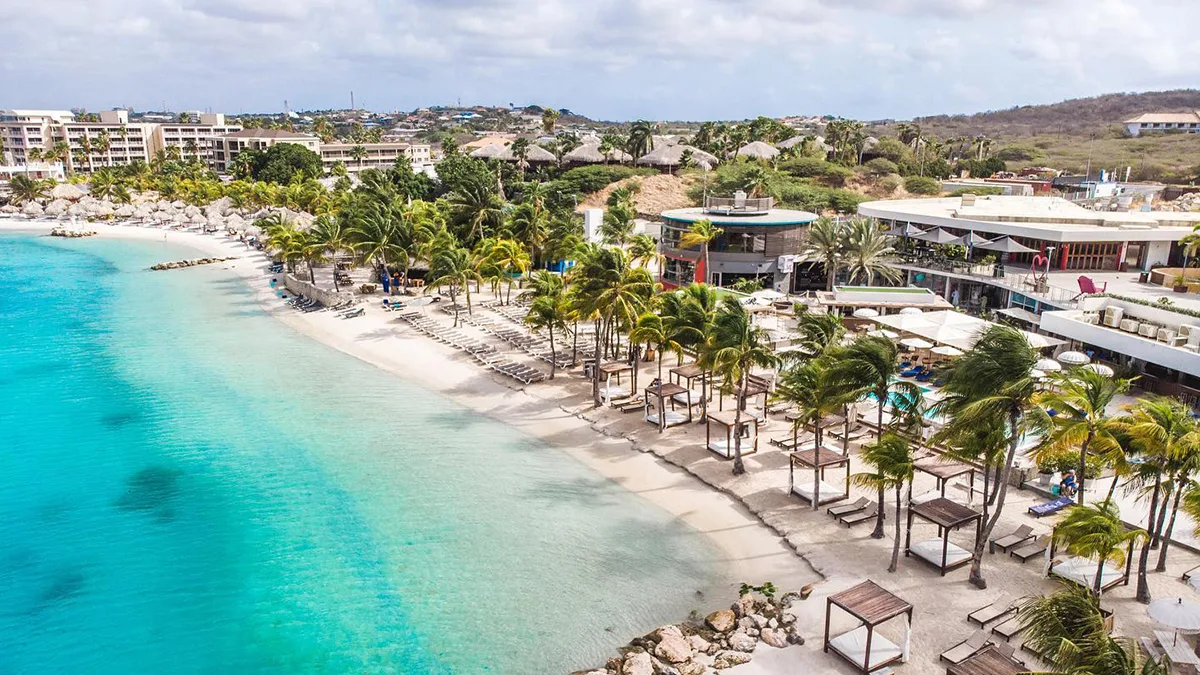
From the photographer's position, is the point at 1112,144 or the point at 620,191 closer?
the point at 620,191

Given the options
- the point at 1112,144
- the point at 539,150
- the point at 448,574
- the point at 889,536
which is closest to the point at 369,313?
the point at 448,574

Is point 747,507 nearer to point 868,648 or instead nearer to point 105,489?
point 868,648

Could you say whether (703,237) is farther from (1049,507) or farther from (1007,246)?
(1049,507)

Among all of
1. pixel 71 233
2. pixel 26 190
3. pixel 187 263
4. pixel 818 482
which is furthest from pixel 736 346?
pixel 26 190

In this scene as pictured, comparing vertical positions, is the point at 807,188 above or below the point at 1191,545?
above

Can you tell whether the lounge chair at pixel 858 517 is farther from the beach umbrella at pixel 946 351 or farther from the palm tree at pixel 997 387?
the beach umbrella at pixel 946 351

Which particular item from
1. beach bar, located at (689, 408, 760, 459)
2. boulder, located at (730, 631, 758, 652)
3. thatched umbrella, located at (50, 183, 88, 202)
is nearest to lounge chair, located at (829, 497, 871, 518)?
beach bar, located at (689, 408, 760, 459)

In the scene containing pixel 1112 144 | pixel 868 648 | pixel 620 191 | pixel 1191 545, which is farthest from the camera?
pixel 1112 144
